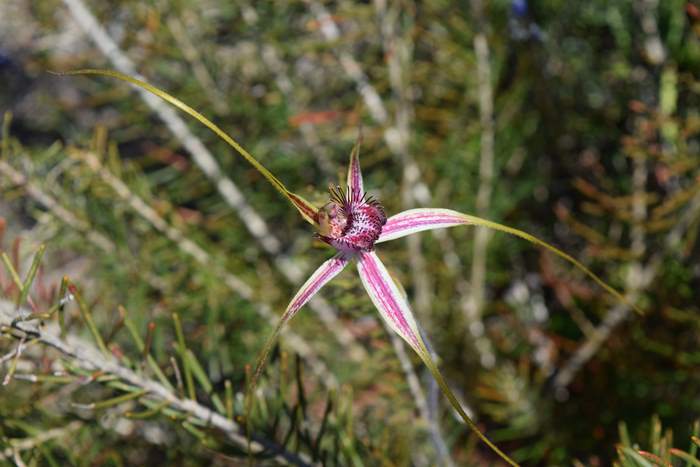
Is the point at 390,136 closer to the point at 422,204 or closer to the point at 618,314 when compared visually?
the point at 422,204

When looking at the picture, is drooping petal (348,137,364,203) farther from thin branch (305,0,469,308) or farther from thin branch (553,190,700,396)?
thin branch (553,190,700,396)

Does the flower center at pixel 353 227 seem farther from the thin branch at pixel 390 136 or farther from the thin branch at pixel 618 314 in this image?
the thin branch at pixel 618 314

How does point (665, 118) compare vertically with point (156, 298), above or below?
above

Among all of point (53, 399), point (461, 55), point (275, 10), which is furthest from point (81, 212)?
point (461, 55)

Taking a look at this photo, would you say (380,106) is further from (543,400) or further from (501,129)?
(543,400)

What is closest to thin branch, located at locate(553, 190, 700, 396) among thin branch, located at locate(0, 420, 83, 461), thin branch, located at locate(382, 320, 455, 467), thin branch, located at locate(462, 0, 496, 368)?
thin branch, located at locate(462, 0, 496, 368)

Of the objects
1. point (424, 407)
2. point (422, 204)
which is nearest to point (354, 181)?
point (424, 407)

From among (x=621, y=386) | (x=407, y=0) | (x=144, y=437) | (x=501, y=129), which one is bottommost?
(x=144, y=437)
